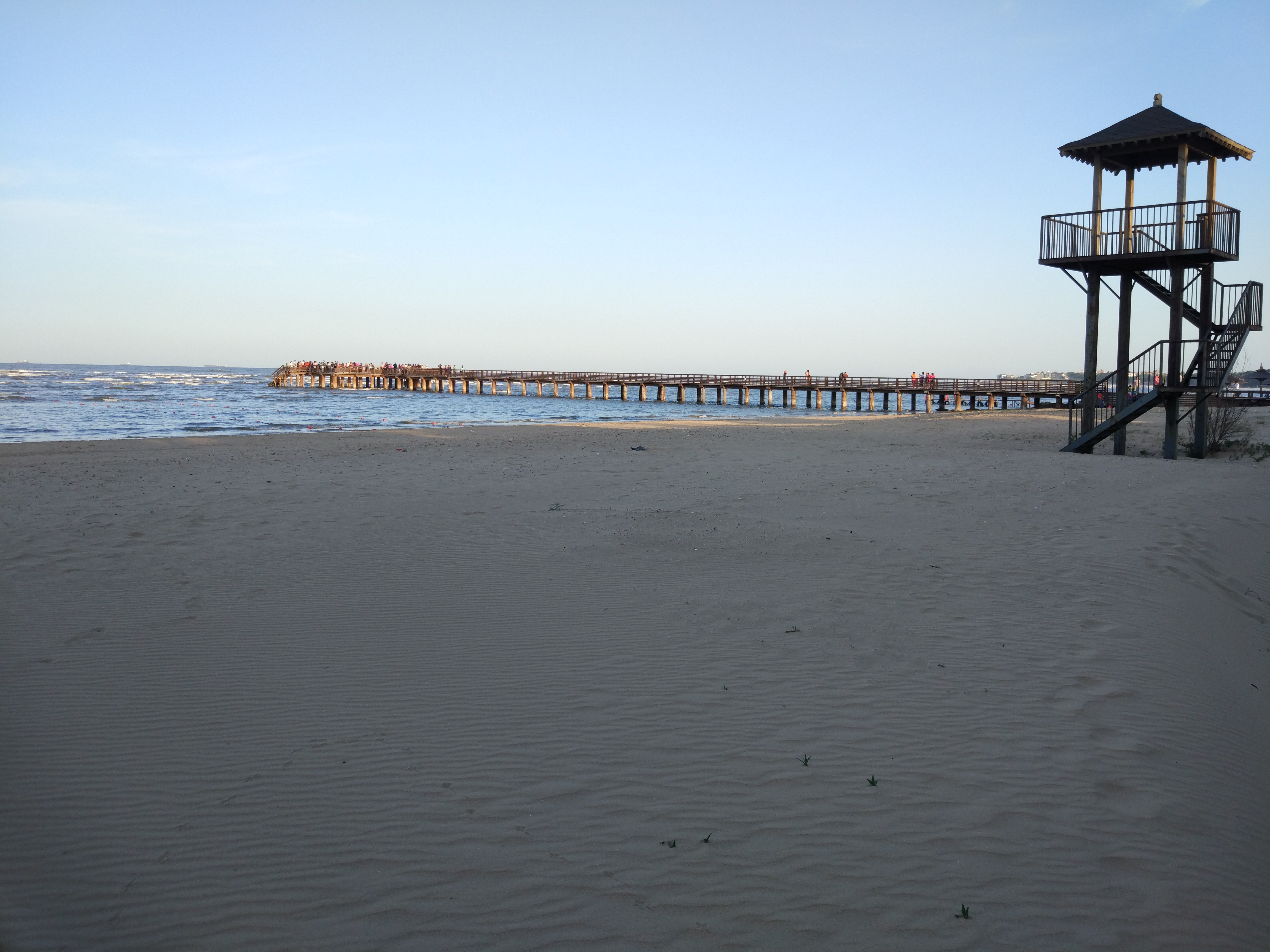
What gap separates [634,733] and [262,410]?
49.5 meters

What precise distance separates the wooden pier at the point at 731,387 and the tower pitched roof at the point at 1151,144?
26.7 m

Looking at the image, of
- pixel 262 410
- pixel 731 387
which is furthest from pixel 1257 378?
pixel 262 410

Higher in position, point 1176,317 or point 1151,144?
point 1151,144

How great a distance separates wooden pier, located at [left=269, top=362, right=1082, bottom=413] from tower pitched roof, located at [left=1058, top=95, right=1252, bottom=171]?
26.7 meters

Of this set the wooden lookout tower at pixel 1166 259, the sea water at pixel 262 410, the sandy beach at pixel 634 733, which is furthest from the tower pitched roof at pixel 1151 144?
the sea water at pixel 262 410

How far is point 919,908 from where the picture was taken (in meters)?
3.47

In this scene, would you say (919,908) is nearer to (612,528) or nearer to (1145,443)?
(612,528)

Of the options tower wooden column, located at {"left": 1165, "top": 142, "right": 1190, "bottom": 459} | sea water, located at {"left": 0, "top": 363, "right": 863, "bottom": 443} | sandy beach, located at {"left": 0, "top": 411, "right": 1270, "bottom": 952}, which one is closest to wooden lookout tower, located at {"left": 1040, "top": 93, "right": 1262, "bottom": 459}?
tower wooden column, located at {"left": 1165, "top": 142, "right": 1190, "bottom": 459}

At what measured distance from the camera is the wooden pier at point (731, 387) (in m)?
57.6

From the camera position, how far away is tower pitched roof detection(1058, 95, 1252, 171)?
56.5ft

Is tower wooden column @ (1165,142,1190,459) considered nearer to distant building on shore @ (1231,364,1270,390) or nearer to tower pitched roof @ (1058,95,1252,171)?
tower pitched roof @ (1058,95,1252,171)

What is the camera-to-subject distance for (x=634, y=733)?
5.07m

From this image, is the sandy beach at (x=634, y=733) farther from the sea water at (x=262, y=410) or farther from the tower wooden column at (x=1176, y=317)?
the sea water at (x=262, y=410)

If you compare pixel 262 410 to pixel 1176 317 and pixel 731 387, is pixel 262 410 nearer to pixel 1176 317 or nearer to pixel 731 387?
pixel 731 387
